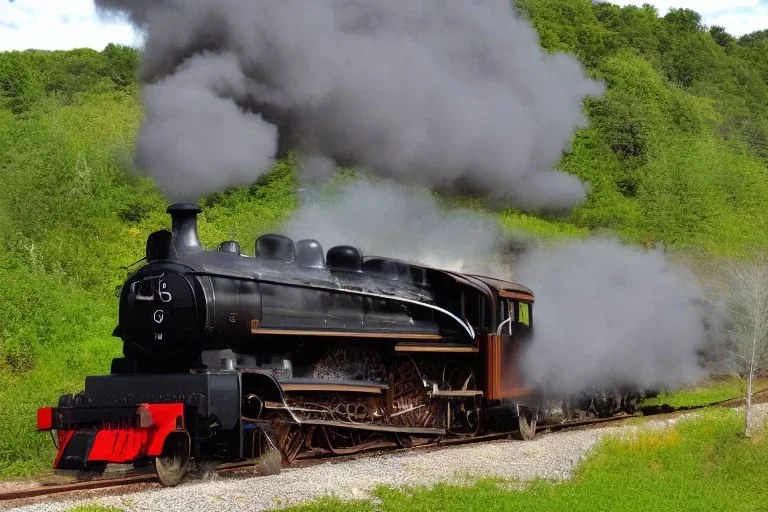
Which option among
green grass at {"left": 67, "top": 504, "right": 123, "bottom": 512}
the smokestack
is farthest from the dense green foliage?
green grass at {"left": 67, "top": 504, "right": 123, "bottom": 512}

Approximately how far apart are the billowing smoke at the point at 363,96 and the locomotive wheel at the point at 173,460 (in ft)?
9.99

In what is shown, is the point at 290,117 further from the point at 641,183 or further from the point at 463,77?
the point at 641,183

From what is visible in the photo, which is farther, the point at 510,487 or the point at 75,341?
the point at 75,341

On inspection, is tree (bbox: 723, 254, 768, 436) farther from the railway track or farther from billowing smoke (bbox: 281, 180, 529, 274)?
billowing smoke (bbox: 281, 180, 529, 274)

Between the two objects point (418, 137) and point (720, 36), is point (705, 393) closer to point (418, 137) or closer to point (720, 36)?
point (418, 137)

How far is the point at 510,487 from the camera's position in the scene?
902 cm

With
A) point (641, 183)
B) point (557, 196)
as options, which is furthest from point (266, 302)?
point (641, 183)

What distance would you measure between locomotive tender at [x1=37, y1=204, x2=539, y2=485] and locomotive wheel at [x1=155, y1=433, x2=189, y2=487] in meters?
0.02

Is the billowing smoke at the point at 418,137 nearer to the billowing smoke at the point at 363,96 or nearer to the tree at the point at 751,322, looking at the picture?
the billowing smoke at the point at 363,96

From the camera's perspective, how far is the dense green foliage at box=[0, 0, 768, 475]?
63.8 ft

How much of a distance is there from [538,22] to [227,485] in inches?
1693

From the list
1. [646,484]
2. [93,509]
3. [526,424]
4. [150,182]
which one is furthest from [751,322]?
[150,182]

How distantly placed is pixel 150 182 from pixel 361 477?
1873cm

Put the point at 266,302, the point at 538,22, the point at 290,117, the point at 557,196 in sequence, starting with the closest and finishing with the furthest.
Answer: the point at 266,302 → the point at 290,117 → the point at 557,196 → the point at 538,22
